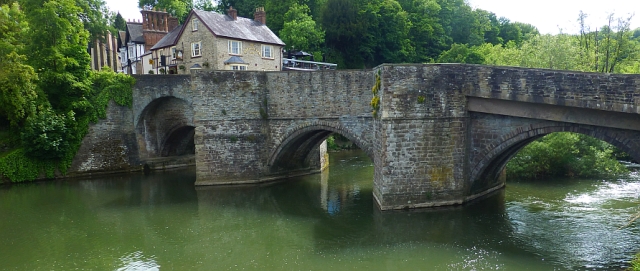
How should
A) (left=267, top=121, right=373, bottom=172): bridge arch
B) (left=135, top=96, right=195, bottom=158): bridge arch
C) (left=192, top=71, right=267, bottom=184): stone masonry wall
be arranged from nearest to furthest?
(left=267, top=121, right=373, bottom=172): bridge arch → (left=192, top=71, right=267, bottom=184): stone masonry wall → (left=135, top=96, right=195, bottom=158): bridge arch

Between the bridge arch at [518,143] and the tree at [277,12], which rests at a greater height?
the tree at [277,12]

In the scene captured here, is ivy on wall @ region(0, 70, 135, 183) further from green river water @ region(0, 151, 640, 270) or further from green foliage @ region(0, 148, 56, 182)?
green river water @ region(0, 151, 640, 270)

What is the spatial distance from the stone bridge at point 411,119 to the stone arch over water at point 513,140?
0.03 m

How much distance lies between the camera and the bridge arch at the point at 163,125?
79.2ft

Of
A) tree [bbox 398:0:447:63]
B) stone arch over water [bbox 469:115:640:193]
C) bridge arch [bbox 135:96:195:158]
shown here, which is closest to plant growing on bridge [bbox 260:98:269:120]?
bridge arch [bbox 135:96:195:158]

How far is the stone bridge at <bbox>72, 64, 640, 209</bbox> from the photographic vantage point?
11406mm

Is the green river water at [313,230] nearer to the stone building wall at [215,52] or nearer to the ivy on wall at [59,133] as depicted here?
the ivy on wall at [59,133]

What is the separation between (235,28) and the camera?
1136 inches

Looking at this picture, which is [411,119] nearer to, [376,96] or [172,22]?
[376,96]

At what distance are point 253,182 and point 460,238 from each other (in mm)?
9992

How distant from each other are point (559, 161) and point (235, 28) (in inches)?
805

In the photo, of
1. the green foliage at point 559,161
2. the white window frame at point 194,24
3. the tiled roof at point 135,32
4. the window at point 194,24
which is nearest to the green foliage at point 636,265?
the green foliage at point 559,161

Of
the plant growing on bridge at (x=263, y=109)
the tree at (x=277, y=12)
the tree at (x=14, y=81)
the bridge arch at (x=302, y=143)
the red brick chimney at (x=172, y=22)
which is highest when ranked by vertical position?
the tree at (x=277, y=12)

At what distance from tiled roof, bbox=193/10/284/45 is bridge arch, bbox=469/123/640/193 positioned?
18.3m
